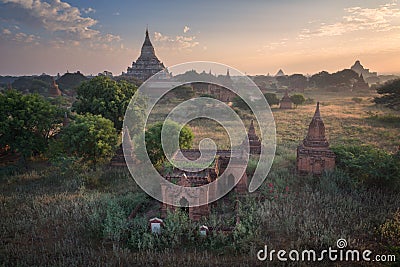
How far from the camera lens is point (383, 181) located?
12117 millimetres

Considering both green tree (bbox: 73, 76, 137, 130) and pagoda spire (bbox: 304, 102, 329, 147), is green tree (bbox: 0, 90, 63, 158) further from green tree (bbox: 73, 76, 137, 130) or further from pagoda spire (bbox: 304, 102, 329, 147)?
pagoda spire (bbox: 304, 102, 329, 147)

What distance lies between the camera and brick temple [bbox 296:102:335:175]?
545 inches

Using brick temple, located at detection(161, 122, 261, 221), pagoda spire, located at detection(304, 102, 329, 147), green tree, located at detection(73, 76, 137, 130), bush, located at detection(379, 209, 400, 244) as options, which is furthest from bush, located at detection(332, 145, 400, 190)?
green tree, located at detection(73, 76, 137, 130)

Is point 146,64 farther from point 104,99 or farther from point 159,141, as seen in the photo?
point 159,141

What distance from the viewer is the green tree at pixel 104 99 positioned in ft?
65.8

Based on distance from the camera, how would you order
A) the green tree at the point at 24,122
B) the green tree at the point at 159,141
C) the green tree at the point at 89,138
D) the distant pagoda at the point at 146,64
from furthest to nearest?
the distant pagoda at the point at 146,64 → the green tree at the point at 159,141 → the green tree at the point at 24,122 → the green tree at the point at 89,138

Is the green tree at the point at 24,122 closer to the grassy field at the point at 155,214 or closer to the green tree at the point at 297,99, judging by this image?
the grassy field at the point at 155,214

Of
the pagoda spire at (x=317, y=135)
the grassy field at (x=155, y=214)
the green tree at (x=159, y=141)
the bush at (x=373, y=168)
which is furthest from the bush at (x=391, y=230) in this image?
the green tree at (x=159, y=141)

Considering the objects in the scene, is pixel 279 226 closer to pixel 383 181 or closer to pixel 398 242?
pixel 398 242

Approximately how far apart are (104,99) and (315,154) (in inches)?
571

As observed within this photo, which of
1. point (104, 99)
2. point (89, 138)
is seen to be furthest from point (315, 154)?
A: point (104, 99)

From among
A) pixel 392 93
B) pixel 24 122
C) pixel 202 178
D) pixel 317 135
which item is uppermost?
pixel 392 93

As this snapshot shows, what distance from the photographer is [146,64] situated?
5625 cm

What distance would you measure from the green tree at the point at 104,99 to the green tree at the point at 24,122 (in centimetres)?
335
